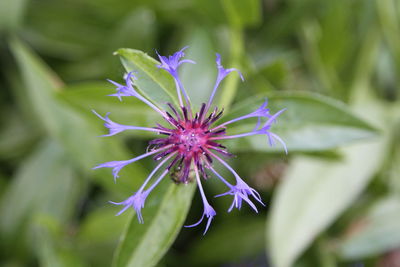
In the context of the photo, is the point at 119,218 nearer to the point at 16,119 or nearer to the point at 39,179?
the point at 39,179

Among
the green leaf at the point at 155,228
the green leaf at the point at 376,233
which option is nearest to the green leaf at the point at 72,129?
the green leaf at the point at 155,228

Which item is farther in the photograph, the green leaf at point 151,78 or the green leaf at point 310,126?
the green leaf at point 310,126

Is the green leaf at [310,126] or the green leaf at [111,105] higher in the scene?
the green leaf at [111,105]

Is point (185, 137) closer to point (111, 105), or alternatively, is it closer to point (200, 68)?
point (111, 105)

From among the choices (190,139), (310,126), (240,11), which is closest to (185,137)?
(190,139)

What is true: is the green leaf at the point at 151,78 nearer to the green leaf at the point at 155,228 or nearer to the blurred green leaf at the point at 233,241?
the green leaf at the point at 155,228
